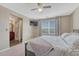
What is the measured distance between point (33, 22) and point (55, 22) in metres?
0.40

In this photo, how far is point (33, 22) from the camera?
2.10 m

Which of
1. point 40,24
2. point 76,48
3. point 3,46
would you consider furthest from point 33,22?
point 76,48

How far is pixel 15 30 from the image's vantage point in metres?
2.14

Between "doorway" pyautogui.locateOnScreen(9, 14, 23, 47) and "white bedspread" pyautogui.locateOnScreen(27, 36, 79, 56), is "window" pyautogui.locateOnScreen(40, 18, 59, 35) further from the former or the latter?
"doorway" pyautogui.locateOnScreen(9, 14, 23, 47)

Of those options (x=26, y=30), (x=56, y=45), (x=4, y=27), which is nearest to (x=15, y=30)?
(x=26, y=30)

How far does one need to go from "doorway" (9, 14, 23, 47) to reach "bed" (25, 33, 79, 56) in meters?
0.23

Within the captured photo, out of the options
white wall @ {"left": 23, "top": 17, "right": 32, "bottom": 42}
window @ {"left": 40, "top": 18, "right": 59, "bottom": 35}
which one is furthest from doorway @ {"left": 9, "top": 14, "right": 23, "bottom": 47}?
window @ {"left": 40, "top": 18, "right": 59, "bottom": 35}

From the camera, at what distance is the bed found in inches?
61.2

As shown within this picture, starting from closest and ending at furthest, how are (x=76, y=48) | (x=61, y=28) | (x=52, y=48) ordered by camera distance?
(x=76, y=48)
(x=52, y=48)
(x=61, y=28)

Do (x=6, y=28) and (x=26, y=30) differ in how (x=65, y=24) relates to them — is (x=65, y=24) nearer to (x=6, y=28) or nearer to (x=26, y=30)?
(x=26, y=30)

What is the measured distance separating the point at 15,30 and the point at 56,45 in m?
0.83

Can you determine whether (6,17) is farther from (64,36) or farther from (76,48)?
(76,48)

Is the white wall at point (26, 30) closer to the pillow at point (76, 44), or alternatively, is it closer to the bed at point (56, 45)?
the bed at point (56, 45)

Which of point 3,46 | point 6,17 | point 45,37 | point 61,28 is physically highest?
point 6,17
